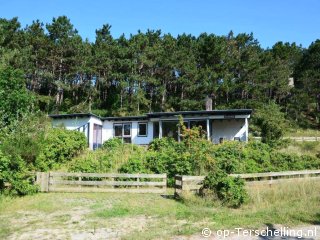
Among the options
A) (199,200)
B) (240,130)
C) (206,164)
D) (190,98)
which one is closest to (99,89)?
(190,98)

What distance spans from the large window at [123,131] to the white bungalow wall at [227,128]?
21.6 feet

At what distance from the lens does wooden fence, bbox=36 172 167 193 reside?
44.3 feet

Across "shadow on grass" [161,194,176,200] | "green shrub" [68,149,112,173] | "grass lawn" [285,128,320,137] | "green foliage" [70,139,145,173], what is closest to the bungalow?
"green foliage" [70,139,145,173]

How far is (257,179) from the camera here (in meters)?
14.9

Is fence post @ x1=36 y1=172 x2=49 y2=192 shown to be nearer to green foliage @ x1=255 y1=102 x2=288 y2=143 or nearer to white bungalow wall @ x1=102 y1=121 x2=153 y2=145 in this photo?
white bungalow wall @ x1=102 y1=121 x2=153 y2=145

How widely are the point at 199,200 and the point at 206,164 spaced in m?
3.89

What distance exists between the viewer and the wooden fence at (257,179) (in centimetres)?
1195

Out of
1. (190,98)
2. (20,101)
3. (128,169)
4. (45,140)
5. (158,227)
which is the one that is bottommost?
(158,227)

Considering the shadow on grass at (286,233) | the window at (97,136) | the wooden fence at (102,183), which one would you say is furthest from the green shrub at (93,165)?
the window at (97,136)

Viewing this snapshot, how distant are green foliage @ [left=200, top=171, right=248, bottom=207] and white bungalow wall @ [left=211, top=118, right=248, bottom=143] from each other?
16877mm

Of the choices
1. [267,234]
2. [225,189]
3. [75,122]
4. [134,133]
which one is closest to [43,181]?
[225,189]

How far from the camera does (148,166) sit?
1545cm

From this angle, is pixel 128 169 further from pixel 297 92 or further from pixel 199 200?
pixel 297 92

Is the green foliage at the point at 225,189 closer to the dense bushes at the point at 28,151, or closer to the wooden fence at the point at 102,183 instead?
the wooden fence at the point at 102,183
